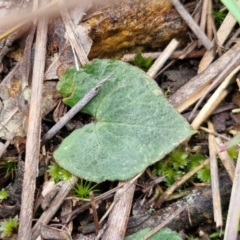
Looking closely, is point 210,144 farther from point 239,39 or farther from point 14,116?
point 14,116

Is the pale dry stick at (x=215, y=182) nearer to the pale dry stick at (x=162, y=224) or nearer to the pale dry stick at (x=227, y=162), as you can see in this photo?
the pale dry stick at (x=227, y=162)

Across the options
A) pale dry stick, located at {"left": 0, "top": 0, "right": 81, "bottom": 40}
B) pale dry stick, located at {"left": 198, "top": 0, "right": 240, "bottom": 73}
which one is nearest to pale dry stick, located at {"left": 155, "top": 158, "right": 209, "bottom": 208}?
pale dry stick, located at {"left": 198, "top": 0, "right": 240, "bottom": 73}

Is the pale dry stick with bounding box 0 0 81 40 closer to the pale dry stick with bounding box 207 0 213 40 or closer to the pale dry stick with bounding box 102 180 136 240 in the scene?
the pale dry stick with bounding box 207 0 213 40

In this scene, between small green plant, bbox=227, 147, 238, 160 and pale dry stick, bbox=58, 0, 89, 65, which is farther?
pale dry stick, bbox=58, 0, 89, 65

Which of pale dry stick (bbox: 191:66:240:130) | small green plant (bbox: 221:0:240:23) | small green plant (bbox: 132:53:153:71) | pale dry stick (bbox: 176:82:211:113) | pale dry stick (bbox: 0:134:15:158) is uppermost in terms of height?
small green plant (bbox: 221:0:240:23)

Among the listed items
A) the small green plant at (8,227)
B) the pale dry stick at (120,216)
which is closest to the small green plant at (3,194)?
the small green plant at (8,227)

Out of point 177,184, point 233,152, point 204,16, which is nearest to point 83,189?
point 177,184
